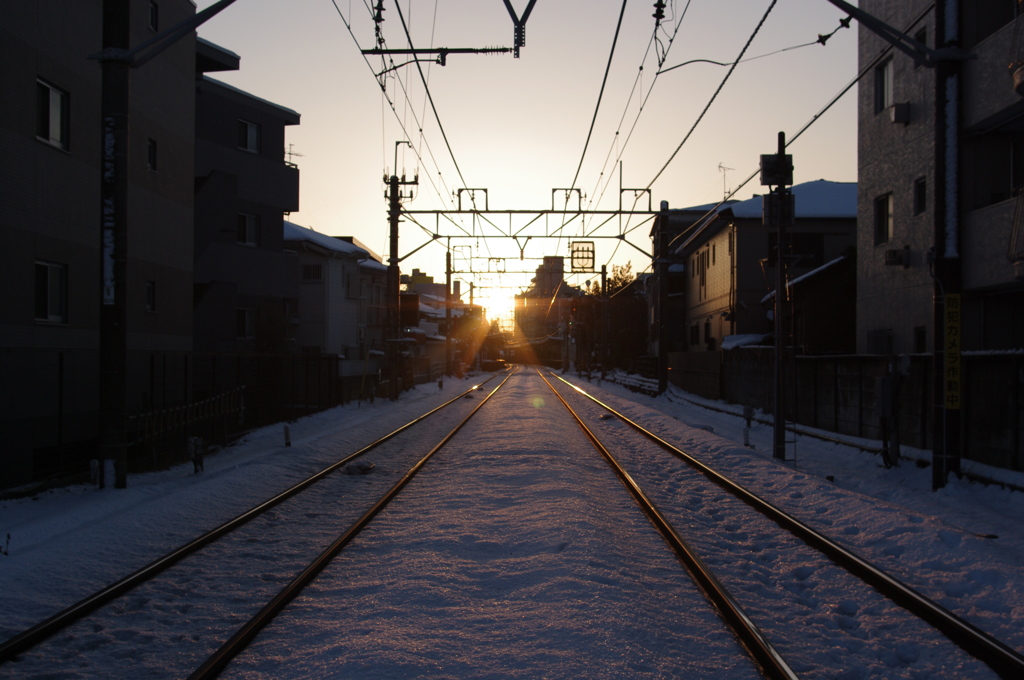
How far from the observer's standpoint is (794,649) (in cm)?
487

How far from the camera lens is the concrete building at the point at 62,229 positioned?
1249 cm

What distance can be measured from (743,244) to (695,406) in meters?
8.55

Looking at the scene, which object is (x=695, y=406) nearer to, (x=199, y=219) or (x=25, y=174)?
(x=199, y=219)

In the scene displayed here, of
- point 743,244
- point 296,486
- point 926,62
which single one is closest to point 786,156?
point 926,62

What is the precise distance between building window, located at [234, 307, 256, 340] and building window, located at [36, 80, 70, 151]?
13525 millimetres

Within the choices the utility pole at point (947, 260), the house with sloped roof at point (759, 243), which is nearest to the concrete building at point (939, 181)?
the utility pole at point (947, 260)

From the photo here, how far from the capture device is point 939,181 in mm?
10352

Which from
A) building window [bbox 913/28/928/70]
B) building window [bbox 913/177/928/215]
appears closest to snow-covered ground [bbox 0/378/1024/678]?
building window [bbox 913/177/928/215]

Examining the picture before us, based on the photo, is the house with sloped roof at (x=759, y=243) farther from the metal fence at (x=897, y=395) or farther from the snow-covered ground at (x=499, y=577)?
the snow-covered ground at (x=499, y=577)

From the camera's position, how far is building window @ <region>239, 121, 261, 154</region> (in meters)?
27.7

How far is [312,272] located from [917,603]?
35425 mm

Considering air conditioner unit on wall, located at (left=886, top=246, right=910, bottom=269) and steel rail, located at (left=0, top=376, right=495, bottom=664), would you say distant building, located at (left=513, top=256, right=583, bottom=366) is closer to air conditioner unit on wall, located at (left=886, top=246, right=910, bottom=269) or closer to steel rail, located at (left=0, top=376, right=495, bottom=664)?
air conditioner unit on wall, located at (left=886, top=246, right=910, bottom=269)

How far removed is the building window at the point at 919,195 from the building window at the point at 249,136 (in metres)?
23.0

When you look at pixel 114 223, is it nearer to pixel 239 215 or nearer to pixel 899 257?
pixel 899 257
